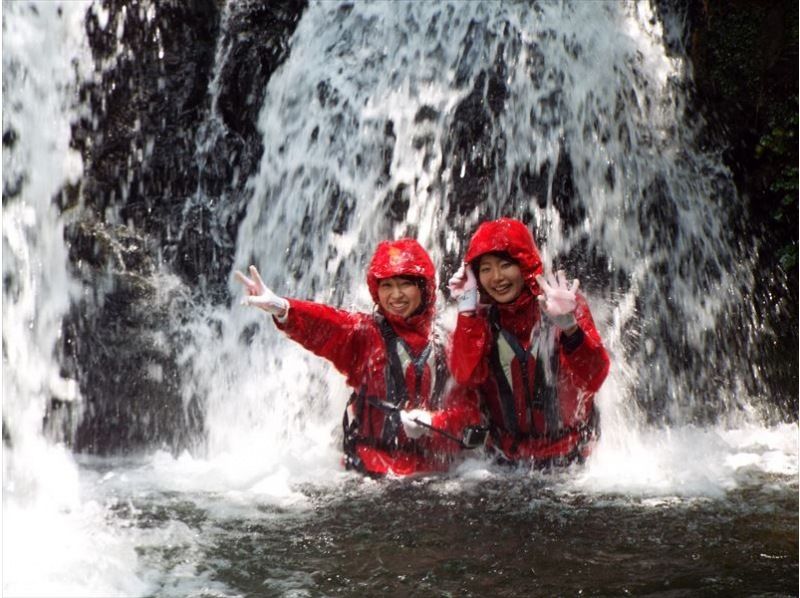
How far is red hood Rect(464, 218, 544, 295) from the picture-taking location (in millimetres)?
4730

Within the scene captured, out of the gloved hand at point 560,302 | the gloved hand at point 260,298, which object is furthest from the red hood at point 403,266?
the gloved hand at point 560,302

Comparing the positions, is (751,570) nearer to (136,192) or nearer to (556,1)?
(556,1)

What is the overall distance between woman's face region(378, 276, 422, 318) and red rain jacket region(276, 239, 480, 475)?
44 millimetres

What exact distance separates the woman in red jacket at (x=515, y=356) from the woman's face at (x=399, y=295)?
0.23 m

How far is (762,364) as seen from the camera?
6504mm

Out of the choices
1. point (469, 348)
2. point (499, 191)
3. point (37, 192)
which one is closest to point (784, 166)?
point (499, 191)

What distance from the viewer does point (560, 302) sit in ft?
14.4

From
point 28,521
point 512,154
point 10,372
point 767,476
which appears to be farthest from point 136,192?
point 767,476

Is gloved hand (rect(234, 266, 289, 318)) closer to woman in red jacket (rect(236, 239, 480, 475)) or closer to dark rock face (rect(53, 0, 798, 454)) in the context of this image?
woman in red jacket (rect(236, 239, 480, 475))

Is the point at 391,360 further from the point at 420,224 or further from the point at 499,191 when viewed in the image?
the point at 499,191

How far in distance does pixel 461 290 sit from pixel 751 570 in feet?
6.36

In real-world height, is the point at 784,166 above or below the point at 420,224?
above

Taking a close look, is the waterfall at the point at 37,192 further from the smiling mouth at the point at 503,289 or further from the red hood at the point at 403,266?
the smiling mouth at the point at 503,289

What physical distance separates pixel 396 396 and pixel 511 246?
38.1 inches
